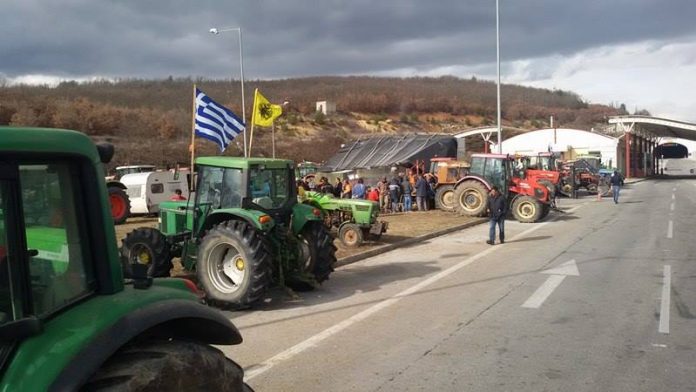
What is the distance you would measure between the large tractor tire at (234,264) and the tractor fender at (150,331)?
4983 mm

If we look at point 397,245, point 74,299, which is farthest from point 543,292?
point 74,299

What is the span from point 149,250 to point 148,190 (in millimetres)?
15376

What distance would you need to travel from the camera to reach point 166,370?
2.76 metres

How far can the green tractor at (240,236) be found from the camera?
8625 millimetres

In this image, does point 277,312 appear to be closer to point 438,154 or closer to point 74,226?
point 74,226

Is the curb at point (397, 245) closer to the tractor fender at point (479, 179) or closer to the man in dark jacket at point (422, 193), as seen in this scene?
the tractor fender at point (479, 179)

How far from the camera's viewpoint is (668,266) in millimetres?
11859

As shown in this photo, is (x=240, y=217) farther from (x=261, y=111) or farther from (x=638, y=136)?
(x=638, y=136)

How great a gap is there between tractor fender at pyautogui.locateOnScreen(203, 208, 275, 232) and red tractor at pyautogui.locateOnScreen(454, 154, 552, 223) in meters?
14.9

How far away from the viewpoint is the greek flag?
1410cm

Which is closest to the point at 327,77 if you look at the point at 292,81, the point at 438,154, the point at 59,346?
the point at 292,81

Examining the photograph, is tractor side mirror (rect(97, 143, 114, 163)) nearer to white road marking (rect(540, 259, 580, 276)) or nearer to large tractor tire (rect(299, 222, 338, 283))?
large tractor tire (rect(299, 222, 338, 283))

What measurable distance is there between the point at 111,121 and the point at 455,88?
113 meters

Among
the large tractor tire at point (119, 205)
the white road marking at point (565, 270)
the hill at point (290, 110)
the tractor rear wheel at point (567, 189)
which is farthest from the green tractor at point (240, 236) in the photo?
the hill at point (290, 110)
